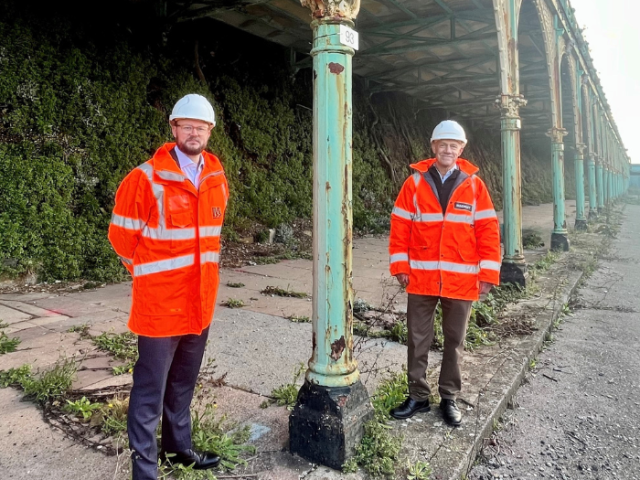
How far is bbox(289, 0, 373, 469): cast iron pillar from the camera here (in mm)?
2311

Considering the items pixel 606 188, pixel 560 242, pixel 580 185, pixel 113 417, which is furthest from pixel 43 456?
pixel 606 188

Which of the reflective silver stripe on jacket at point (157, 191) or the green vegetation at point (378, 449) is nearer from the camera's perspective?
the reflective silver stripe on jacket at point (157, 191)

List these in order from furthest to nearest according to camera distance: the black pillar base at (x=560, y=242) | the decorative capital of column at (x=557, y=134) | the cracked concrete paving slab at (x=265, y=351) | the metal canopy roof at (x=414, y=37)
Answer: the decorative capital of column at (x=557, y=134), the black pillar base at (x=560, y=242), the metal canopy roof at (x=414, y=37), the cracked concrete paving slab at (x=265, y=351)

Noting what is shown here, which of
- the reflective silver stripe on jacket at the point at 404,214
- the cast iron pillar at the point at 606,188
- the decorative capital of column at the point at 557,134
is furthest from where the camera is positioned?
the cast iron pillar at the point at 606,188

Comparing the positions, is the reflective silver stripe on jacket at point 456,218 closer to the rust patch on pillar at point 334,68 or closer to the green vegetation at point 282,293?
the rust patch on pillar at point 334,68

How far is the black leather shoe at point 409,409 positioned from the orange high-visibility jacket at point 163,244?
1389mm

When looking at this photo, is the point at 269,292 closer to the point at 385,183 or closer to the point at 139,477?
the point at 139,477

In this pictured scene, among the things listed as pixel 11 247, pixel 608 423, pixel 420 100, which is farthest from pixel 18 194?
pixel 420 100

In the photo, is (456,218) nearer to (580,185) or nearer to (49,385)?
(49,385)

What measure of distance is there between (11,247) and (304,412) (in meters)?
5.32

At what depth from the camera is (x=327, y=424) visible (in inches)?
87.9

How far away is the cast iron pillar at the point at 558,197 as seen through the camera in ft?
34.3

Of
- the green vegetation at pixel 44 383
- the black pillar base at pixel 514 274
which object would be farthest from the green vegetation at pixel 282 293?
the green vegetation at pixel 44 383

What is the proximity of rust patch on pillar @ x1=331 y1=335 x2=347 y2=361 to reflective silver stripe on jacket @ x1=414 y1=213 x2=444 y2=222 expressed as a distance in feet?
3.06
